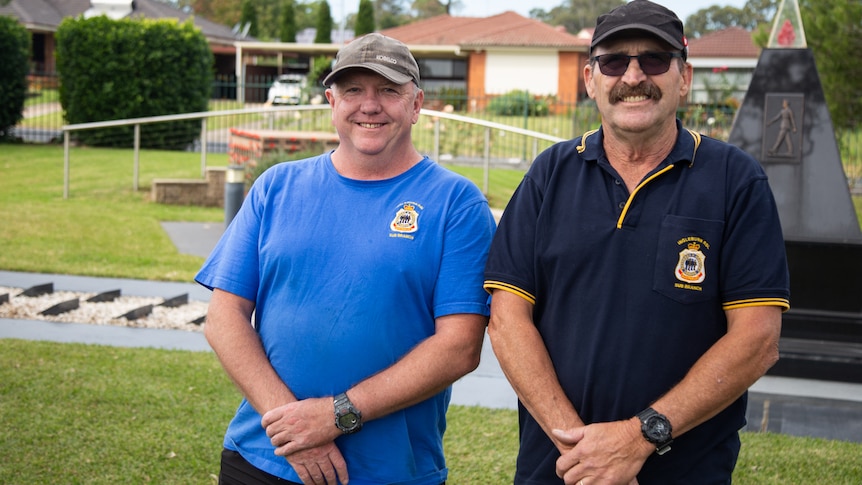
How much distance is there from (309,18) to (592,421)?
8533cm

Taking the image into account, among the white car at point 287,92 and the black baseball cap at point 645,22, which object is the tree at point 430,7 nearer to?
the white car at point 287,92

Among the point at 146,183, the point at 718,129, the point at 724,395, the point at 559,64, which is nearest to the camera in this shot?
the point at 724,395

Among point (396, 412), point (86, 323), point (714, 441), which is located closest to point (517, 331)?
point (396, 412)

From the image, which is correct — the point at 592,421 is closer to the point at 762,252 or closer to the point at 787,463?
the point at 762,252

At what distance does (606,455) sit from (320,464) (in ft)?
2.73

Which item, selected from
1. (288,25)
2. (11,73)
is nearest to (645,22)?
(11,73)

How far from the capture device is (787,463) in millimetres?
4660

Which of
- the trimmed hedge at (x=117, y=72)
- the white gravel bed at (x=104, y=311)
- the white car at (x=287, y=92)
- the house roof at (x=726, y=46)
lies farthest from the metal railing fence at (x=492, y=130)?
the house roof at (x=726, y=46)

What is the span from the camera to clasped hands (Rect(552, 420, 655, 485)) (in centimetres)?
245

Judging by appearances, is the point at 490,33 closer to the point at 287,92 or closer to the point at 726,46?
the point at 287,92

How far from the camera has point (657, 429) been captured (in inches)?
96.5

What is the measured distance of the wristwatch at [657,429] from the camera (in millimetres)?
2449

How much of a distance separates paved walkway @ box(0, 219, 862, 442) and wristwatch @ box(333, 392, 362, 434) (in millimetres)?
2986

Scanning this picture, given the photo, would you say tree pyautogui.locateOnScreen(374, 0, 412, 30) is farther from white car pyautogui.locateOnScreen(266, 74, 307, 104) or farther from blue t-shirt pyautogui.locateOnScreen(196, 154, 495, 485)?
blue t-shirt pyautogui.locateOnScreen(196, 154, 495, 485)
